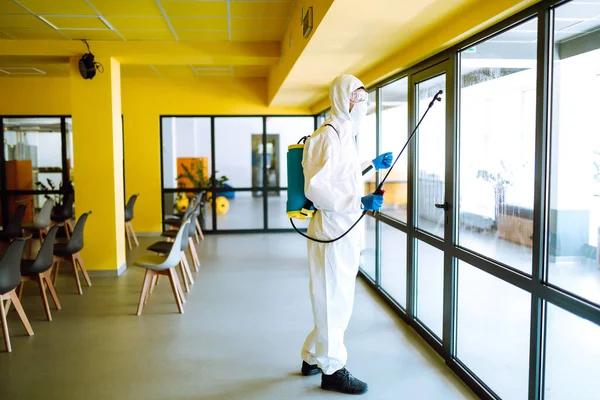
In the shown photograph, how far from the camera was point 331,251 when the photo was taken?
299 cm

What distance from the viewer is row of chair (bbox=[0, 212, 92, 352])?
12.0 ft

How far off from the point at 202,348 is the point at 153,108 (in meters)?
6.07

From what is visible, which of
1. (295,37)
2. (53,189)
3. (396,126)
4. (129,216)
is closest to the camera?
(295,37)

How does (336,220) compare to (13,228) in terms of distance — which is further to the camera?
(13,228)

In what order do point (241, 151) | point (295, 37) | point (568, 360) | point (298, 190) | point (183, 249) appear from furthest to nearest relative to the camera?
point (241, 151) < point (183, 249) < point (295, 37) < point (298, 190) < point (568, 360)

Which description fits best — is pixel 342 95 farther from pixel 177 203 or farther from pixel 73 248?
pixel 177 203

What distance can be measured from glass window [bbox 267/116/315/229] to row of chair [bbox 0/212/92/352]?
173 inches

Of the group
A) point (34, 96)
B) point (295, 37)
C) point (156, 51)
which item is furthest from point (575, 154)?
point (34, 96)

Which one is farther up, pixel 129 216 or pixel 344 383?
pixel 129 216

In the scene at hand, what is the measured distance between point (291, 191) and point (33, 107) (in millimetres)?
7079

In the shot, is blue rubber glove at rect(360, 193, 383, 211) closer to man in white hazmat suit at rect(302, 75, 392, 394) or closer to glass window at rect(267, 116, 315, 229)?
man in white hazmat suit at rect(302, 75, 392, 394)

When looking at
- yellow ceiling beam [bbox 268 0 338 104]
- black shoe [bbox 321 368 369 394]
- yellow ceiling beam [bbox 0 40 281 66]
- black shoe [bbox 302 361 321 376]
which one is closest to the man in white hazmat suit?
black shoe [bbox 321 368 369 394]

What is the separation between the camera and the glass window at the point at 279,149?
9461 mm

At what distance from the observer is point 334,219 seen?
9.78ft
